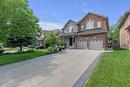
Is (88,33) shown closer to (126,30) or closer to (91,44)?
(91,44)

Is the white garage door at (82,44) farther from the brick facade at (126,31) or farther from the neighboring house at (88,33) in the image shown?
the brick facade at (126,31)

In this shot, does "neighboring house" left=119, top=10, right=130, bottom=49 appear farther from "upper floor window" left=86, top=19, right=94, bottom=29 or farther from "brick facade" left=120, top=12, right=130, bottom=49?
"upper floor window" left=86, top=19, right=94, bottom=29

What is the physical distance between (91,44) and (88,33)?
92.4 inches

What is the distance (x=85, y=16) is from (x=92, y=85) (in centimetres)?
3489

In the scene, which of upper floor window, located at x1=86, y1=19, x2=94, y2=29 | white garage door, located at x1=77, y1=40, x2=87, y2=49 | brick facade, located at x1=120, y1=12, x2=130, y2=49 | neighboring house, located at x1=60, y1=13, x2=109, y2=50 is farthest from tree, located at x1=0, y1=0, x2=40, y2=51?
upper floor window, located at x1=86, y1=19, x2=94, y2=29

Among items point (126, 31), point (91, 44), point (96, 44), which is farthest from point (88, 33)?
point (126, 31)

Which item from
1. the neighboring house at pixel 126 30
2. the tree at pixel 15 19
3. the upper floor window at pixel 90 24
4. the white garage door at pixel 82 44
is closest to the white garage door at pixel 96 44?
the white garage door at pixel 82 44

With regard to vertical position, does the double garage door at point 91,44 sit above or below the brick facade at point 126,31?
below

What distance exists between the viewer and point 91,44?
37750 millimetres

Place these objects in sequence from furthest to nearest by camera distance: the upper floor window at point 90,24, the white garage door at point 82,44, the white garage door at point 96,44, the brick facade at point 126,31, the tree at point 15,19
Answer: the upper floor window at point 90,24 → the white garage door at point 82,44 → the white garage door at point 96,44 → the brick facade at point 126,31 → the tree at point 15,19

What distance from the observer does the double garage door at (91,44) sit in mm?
36269

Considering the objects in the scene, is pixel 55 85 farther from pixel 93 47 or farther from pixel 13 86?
pixel 93 47

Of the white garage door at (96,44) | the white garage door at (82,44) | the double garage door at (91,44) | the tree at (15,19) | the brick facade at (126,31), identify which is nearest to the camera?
the tree at (15,19)

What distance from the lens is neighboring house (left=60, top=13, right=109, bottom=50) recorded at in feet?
119
